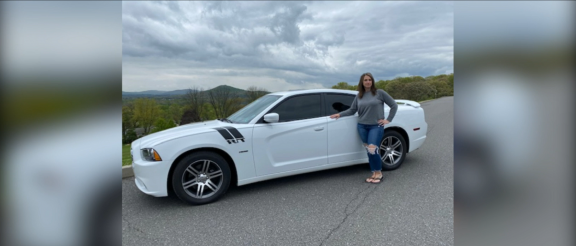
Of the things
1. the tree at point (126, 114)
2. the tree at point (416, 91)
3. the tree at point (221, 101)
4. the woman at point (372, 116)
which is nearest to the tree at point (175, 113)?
the tree at point (221, 101)

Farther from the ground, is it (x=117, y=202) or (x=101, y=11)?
(x=101, y=11)

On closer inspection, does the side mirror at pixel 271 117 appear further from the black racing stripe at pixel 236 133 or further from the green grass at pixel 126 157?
the green grass at pixel 126 157

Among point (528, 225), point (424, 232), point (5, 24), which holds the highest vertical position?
point (5, 24)

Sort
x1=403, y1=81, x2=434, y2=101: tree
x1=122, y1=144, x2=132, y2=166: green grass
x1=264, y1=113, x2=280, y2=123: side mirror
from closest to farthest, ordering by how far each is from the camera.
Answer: x1=264, y1=113, x2=280, y2=123: side mirror, x1=122, y1=144, x2=132, y2=166: green grass, x1=403, y1=81, x2=434, y2=101: tree

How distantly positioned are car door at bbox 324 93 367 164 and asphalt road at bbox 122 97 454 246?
0.37 meters

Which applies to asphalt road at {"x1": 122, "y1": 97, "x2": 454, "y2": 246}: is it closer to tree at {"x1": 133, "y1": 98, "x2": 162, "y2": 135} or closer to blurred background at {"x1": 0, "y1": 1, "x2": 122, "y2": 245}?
blurred background at {"x1": 0, "y1": 1, "x2": 122, "y2": 245}

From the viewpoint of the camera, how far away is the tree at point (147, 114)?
7505 mm

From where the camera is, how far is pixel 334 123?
4668 mm

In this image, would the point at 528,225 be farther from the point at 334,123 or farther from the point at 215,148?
the point at 334,123

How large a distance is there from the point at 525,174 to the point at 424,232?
2534mm

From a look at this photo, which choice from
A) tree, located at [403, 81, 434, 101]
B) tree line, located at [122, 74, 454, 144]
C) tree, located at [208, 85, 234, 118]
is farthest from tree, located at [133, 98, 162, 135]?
tree, located at [403, 81, 434, 101]

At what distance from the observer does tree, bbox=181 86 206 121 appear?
943 centimetres

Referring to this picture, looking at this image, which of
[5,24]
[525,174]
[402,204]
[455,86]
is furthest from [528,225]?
[402,204]

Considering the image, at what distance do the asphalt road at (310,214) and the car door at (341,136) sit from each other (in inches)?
14.7
